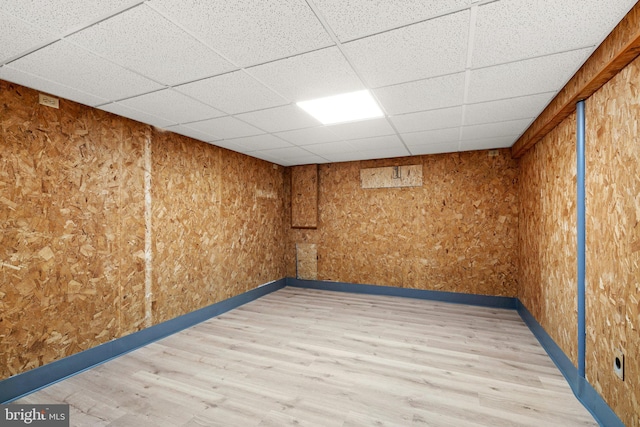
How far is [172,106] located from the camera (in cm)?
260

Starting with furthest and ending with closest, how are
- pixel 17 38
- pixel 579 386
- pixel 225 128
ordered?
pixel 225 128
pixel 579 386
pixel 17 38

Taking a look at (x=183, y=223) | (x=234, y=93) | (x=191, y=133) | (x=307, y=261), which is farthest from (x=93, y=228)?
(x=307, y=261)

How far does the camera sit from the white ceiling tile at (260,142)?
368cm

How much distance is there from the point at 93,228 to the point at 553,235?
4.44 metres

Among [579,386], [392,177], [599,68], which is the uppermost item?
[599,68]

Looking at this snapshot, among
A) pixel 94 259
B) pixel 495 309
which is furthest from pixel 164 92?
pixel 495 309

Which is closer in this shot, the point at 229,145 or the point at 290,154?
the point at 229,145

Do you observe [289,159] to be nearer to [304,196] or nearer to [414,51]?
[304,196]

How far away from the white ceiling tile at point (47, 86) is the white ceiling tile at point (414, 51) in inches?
87.1

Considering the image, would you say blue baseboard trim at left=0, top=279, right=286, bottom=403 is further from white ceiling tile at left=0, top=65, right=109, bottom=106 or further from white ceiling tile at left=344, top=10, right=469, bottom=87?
white ceiling tile at left=344, top=10, right=469, bottom=87

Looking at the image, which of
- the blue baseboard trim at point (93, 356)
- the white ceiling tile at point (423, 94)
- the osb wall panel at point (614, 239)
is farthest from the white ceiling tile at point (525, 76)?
the blue baseboard trim at point (93, 356)

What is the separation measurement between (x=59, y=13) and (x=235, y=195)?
125 inches

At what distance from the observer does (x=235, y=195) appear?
4.50 m

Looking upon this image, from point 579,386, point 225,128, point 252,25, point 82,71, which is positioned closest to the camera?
point 252,25
